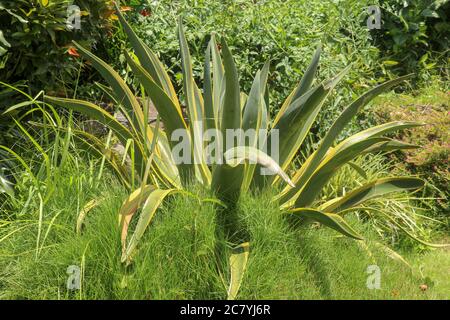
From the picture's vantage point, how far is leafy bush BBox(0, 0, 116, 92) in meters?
4.34

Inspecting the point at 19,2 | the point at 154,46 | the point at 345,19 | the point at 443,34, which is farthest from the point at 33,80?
the point at 443,34

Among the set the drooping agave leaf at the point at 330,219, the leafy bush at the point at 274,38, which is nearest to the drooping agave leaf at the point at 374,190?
the drooping agave leaf at the point at 330,219

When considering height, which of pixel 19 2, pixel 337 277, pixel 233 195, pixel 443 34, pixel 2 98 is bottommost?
pixel 337 277

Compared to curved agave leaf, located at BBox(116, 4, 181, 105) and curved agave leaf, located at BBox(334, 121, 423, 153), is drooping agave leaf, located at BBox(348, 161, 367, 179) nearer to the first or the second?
curved agave leaf, located at BBox(334, 121, 423, 153)

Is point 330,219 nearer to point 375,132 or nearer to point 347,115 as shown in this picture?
point 347,115

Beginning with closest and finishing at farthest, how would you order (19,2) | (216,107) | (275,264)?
1. (275,264)
2. (216,107)
3. (19,2)

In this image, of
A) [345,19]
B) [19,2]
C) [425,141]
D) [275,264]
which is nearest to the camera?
[275,264]

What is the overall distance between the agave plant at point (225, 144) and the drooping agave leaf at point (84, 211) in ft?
0.71

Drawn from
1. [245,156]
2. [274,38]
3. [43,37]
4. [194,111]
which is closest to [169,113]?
[194,111]

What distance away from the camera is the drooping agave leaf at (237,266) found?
3033 mm

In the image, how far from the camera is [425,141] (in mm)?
5246

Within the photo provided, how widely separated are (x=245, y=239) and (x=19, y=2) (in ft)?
7.19

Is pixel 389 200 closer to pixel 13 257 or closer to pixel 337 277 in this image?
pixel 337 277

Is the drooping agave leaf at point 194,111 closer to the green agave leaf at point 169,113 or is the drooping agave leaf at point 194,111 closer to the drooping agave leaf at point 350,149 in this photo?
the green agave leaf at point 169,113
